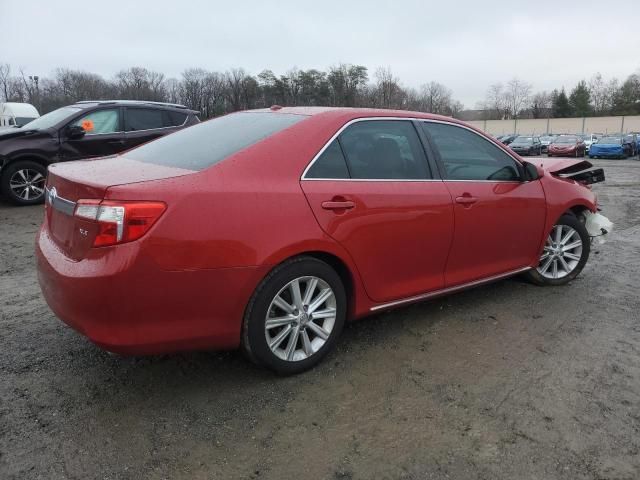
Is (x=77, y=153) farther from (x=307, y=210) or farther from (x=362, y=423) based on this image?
(x=362, y=423)

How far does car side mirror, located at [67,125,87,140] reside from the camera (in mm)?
8695

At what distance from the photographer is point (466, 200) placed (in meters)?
3.81

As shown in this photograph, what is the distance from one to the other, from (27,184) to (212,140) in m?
6.73

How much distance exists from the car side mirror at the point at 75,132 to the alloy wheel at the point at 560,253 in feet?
24.5

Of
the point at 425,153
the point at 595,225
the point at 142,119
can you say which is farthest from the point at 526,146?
the point at 425,153

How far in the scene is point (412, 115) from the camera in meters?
3.82

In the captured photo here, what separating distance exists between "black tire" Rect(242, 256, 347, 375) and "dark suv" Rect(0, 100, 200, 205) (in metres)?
7.19

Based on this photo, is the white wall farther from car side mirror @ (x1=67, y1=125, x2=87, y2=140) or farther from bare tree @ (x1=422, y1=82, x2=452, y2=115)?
car side mirror @ (x1=67, y1=125, x2=87, y2=140)

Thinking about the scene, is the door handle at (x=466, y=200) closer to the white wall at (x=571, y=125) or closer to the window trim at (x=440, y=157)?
the window trim at (x=440, y=157)

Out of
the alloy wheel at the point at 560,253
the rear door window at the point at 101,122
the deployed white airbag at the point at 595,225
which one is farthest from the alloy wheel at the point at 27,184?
the deployed white airbag at the point at 595,225

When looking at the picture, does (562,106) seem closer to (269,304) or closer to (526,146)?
(526,146)

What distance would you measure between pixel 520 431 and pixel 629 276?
3398mm

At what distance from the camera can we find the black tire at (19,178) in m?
8.37

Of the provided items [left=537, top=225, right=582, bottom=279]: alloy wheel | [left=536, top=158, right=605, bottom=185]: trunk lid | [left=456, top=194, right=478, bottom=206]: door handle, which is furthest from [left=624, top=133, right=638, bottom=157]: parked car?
[left=456, top=194, right=478, bottom=206]: door handle
